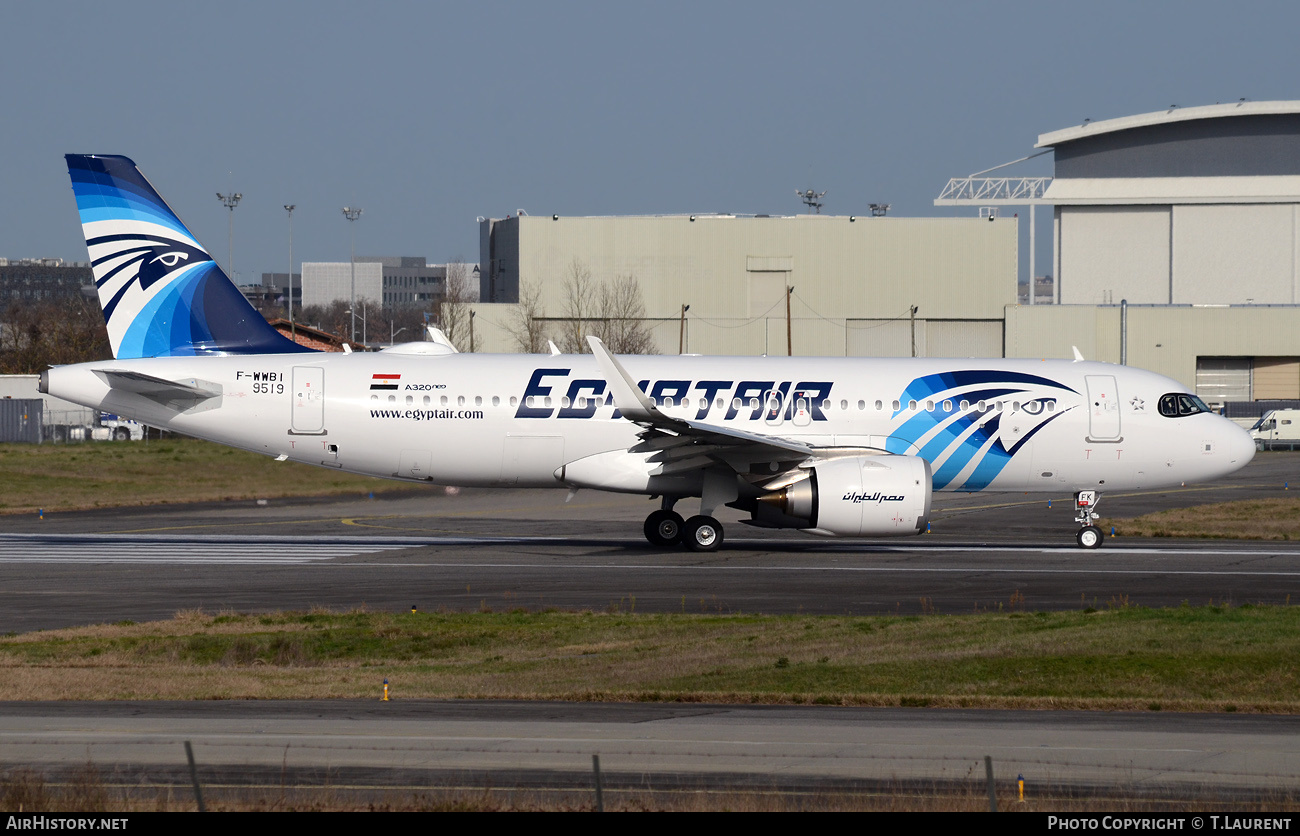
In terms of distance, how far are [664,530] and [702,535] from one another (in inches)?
42.8

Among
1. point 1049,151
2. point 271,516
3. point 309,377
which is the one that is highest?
point 1049,151

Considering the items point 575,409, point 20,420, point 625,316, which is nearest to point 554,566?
point 575,409

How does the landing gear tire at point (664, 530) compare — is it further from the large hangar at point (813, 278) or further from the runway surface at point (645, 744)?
the large hangar at point (813, 278)

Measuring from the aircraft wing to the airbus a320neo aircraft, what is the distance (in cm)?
6

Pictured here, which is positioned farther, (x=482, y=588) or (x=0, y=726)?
(x=482, y=588)

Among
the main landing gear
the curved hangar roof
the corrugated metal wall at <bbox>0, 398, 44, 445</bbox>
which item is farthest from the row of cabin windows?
the curved hangar roof

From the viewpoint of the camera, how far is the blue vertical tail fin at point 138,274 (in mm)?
30203

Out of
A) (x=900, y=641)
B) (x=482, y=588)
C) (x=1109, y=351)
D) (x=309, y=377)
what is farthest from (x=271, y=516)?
(x=1109, y=351)

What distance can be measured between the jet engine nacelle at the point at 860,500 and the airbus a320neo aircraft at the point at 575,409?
0.55 m

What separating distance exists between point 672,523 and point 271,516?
14.5 metres

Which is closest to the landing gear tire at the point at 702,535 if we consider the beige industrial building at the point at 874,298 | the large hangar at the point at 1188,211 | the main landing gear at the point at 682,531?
the main landing gear at the point at 682,531

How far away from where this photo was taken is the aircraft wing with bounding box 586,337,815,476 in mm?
27375
